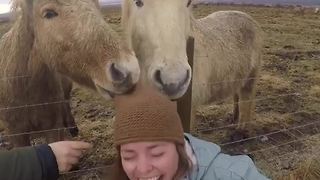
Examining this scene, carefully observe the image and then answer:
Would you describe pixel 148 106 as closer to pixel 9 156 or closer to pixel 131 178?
pixel 131 178

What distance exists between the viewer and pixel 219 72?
5.19 m

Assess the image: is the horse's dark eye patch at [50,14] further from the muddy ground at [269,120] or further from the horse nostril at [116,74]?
the muddy ground at [269,120]

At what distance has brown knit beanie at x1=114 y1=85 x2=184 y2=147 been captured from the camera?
1.95 m

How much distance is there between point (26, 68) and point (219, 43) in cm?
233

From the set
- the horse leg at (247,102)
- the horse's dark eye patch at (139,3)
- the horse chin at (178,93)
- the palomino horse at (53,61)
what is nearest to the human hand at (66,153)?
the palomino horse at (53,61)

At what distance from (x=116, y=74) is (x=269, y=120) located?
367 cm

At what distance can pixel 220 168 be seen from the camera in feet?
7.14

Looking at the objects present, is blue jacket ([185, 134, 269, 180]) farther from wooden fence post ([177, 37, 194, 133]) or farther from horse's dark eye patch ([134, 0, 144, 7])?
horse's dark eye patch ([134, 0, 144, 7])

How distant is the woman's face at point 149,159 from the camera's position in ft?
6.44

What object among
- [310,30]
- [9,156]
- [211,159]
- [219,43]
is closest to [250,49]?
[219,43]

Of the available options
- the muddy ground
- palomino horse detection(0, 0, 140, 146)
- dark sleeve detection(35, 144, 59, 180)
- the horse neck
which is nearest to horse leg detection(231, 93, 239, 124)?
the muddy ground

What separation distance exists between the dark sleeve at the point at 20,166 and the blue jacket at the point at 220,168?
731mm

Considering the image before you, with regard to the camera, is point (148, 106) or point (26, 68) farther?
point (26, 68)

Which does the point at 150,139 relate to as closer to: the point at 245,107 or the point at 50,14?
the point at 50,14
